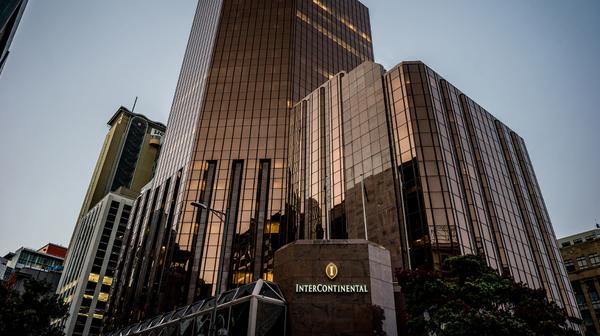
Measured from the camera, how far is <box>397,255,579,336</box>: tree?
24.5 meters

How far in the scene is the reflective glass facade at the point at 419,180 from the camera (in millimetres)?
49875

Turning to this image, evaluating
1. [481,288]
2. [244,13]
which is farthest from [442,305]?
[244,13]

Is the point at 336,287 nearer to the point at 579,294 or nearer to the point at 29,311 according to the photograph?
the point at 29,311

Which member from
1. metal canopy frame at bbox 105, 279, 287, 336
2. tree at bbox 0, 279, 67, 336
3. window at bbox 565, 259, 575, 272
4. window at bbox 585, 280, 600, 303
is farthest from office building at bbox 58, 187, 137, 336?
window at bbox 585, 280, 600, 303

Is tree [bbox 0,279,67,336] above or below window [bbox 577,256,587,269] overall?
below

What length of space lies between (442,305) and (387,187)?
25528 millimetres

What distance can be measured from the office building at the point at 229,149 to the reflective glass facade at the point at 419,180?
28.4 feet

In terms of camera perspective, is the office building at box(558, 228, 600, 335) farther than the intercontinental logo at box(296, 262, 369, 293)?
Yes

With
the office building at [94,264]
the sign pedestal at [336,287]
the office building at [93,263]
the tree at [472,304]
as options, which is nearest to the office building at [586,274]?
the tree at [472,304]

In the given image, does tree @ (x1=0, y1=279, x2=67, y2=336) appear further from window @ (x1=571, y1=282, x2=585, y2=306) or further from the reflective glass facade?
window @ (x1=571, y1=282, x2=585, y2=306)

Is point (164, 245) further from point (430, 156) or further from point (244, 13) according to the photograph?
point (244, 13)

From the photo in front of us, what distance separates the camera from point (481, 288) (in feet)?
92.9

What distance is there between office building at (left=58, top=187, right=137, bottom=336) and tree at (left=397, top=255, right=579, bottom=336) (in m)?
104

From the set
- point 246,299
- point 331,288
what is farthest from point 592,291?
point 246,299
